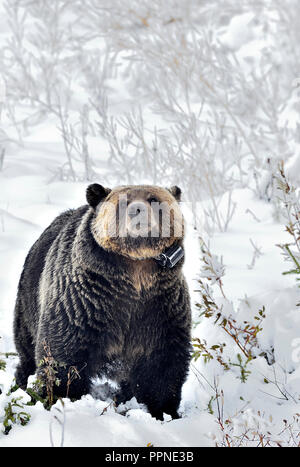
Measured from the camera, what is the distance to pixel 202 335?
13.8 ft

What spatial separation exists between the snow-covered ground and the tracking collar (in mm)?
434

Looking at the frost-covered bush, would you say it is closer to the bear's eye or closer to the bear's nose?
the bear's eye

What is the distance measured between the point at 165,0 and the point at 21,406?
829 cm

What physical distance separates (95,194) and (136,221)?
38cm

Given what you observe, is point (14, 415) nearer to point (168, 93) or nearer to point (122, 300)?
point (122, 300)

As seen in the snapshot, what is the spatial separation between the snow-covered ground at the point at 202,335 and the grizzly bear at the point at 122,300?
0.74ft

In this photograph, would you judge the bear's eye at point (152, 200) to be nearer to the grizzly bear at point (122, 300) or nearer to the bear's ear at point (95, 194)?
the grizzly bear at point (122, 300)

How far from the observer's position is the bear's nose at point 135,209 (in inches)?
124

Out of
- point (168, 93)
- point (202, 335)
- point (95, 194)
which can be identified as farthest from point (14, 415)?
point (168, 93)

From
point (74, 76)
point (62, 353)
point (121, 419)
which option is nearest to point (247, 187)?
point (62, 353)

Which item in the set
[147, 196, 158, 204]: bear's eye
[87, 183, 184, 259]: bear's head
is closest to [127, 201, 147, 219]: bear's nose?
[87, 183, 184, 259]: bear's head

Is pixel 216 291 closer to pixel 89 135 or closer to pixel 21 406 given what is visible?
pixel 21 406

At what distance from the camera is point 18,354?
4168 mm
